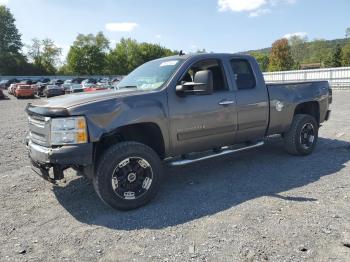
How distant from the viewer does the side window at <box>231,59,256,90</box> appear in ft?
19.2

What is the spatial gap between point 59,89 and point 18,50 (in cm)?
7354

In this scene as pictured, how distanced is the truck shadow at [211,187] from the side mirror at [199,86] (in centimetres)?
141

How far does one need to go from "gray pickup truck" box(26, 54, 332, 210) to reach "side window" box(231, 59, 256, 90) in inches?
0.8

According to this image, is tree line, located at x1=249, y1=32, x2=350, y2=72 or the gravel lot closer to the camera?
the gravel lot

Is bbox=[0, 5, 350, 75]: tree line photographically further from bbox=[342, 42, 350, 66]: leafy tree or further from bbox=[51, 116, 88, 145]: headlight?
bbox=[51, 116, 88, 145]: headlight

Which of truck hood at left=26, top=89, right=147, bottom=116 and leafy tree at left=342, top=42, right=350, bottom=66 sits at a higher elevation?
leafy tree at left=342, top=42, right=350, bottom=66

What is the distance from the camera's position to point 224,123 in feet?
17.8

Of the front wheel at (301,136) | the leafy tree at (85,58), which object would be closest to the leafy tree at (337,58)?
the leafy tree at (85,58)

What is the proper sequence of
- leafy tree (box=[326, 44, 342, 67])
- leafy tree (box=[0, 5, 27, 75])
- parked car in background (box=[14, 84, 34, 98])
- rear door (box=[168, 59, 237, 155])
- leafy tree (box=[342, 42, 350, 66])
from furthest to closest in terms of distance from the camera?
leafy tree (box=[0, 5, 27, 75]), leafy tree (box=[326, 44, 342, 67]), leafy tree (box=[342, 42, 350, 66]), parked car in background (box=[14, 84, 34, 98]), rear door (box=[168, 59, 237, 155])

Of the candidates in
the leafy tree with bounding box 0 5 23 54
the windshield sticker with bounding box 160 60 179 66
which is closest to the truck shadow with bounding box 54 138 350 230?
the windshield sticker with bounding box 160 60 179 66

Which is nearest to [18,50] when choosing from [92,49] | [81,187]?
[92,49]

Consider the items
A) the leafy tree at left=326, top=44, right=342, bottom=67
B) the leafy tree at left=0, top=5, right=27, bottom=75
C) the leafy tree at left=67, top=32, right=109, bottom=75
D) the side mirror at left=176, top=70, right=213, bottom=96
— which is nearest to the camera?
the side mirror at left=176, top=70, right=213, bottom=96

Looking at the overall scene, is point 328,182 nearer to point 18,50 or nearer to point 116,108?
point 116,108

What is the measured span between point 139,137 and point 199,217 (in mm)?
1470
